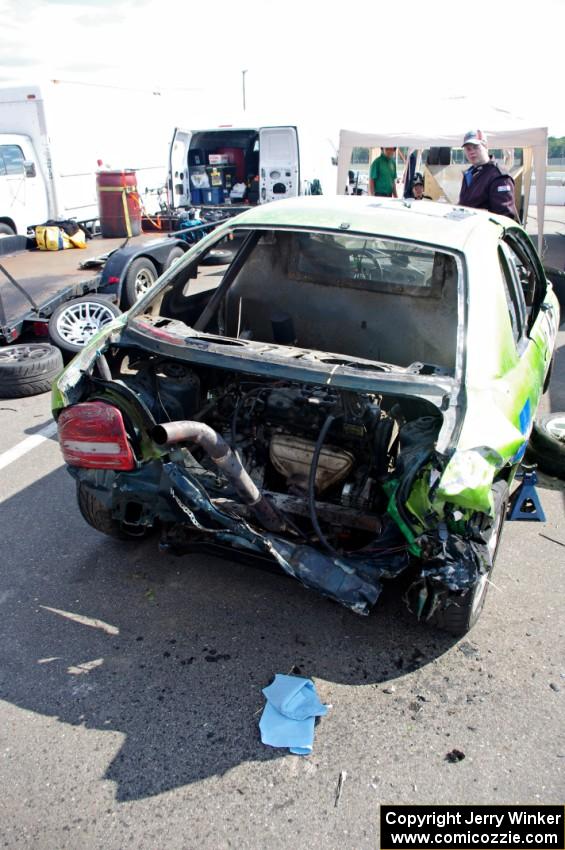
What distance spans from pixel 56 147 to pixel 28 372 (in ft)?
28.5

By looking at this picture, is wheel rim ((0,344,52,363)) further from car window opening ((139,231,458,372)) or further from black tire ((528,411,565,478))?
black tire ((528,411,565,478))

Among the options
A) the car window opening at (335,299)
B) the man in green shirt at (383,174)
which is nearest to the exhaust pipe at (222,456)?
the car window opening at (335,299)

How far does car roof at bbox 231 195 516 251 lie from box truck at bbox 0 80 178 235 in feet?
31.0

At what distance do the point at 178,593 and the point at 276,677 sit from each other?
0.75 meters

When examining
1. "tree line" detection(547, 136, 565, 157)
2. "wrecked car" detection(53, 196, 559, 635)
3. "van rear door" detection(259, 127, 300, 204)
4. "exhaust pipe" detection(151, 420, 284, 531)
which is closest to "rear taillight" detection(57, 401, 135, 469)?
"wrecked car" detection(53, 196, 559, 635)

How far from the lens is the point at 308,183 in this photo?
1277 centimetres

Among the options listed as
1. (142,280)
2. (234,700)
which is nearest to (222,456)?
(234,700)

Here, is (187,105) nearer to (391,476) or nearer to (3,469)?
(3,469)

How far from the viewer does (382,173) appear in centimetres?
1081

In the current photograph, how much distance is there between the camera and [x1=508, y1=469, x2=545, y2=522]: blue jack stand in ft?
11.9

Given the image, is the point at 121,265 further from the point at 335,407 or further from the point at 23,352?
the point at 335,407

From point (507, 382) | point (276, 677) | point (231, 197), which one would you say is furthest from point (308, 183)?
point (276, 677)

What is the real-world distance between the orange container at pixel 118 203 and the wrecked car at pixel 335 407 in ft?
18.9

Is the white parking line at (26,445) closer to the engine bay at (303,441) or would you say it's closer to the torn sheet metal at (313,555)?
the engine bay at (303,441)
